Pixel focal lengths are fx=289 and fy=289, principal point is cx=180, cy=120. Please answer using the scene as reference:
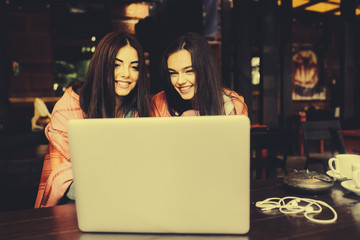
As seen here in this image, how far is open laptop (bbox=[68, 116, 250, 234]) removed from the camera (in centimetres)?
68

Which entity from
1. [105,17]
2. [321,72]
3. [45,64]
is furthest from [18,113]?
[321,72]

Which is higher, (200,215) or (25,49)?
(25,49)

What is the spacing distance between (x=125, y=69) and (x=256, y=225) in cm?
93

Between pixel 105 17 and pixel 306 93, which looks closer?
pixel 105 17

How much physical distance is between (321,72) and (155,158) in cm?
→ 914

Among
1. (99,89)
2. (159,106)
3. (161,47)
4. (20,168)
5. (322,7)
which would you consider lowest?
(20,168)

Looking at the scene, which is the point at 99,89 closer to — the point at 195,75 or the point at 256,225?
the point at 195,75

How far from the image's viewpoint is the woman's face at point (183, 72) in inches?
58.0

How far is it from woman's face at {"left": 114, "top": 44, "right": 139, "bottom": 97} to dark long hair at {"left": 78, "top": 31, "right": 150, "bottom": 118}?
2cm

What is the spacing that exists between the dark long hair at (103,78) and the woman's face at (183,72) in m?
0.15

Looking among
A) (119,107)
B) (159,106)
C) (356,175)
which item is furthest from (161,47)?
(356,175)

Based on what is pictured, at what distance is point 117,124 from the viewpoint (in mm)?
690

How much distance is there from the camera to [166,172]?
0.70 metres

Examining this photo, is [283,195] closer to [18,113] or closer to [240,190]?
[240,190]
